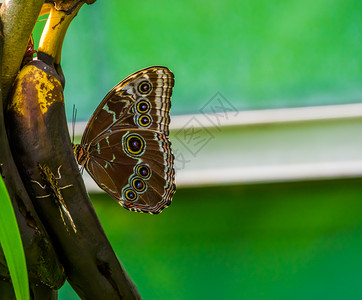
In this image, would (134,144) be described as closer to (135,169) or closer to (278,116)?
(135,169)

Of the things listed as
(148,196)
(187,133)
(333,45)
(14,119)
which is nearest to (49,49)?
(14,119)

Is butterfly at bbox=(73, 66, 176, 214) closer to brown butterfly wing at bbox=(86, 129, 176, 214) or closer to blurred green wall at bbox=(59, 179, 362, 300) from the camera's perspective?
brown butterfly wing at bbox=(86, 129, 176, 214)

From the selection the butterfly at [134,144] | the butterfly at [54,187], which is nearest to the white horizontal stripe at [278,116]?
the butterfly at [134,144]

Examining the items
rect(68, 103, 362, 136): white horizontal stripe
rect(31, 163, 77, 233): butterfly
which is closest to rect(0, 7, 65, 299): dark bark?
rect(31, 163, 77, 233): butterfly

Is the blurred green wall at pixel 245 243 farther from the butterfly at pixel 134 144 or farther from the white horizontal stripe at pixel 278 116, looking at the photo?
the butterfly at pixel 134 144

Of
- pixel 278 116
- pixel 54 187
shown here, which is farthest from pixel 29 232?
pixel 278 116

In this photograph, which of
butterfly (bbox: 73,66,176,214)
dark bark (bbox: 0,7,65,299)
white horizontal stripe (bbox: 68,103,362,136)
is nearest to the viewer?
dark bark (bbox: 0,7,65,299)

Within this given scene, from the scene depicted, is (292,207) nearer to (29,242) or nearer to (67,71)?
(67,71)
